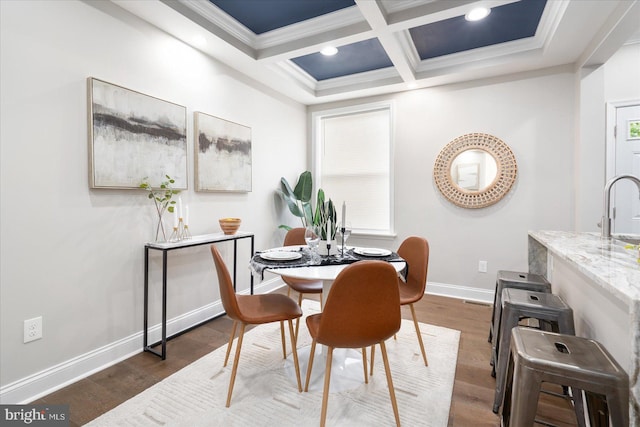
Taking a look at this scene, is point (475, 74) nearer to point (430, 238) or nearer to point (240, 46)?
point (430, 238)

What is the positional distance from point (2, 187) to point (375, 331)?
2.17 m

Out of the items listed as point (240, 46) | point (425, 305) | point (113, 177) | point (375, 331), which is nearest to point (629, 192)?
point (425, 305)

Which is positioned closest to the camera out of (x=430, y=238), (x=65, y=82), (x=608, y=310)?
(x=608, y=310)

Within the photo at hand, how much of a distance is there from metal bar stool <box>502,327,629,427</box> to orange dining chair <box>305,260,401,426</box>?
0.55m

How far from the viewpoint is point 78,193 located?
1963 millimetres

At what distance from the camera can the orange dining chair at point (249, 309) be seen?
5.50 ft

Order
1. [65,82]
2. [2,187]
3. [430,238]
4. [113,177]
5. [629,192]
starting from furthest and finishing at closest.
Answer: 1. [430,238]
2. [629,192]
3. [113,177]
4. [65,82]
5. [2,187]

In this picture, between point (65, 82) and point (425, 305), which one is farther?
point (425, 305)

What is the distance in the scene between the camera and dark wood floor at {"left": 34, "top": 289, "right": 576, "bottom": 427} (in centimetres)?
165

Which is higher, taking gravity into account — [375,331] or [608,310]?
[608,310]

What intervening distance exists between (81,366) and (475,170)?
159 inches

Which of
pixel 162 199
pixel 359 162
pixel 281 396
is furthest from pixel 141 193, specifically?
pixel 359 162

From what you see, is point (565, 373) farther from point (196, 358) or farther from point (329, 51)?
point (329, 51)

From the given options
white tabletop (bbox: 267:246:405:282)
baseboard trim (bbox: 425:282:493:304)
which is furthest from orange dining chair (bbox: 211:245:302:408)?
baseboard trim (bbox: 425:282:493:304)
